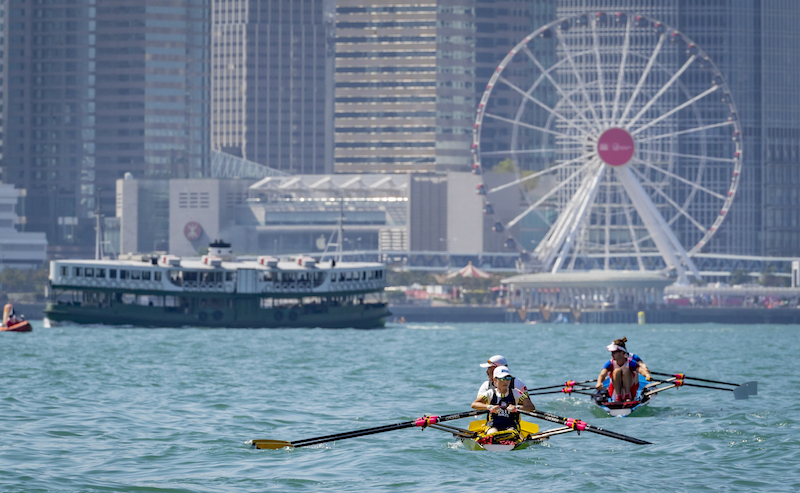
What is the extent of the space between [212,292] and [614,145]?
6458cm

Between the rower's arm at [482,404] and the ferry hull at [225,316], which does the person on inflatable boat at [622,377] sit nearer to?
the rower's arm at [482,404]

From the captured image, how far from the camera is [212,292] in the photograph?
10950cm

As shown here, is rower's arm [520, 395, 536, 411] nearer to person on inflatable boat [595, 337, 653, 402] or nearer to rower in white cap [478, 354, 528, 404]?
rower in white cap [478, 354, 528, 404]

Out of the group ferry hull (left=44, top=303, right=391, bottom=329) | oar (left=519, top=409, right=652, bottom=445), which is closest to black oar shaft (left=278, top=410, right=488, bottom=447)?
oar (left=519, top=409, right=652, bottom=445)

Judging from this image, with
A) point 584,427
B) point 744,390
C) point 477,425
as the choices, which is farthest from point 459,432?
point 744,390

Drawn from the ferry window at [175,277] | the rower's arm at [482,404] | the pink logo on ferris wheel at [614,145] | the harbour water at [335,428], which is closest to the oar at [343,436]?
the rower's arm at [482,404]

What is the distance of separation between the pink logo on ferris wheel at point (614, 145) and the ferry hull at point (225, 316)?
51969mm

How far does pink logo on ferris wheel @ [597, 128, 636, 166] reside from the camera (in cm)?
15850

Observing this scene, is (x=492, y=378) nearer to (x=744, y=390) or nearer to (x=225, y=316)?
(x=744, y=390)

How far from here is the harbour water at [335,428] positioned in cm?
3331

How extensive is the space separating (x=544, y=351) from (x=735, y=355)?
39.4 feet

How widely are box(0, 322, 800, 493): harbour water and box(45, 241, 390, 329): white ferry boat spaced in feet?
99.4

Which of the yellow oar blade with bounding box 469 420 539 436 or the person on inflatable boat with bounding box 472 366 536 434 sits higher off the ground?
the person on inflatable boat with bounding box 472 366 536 434

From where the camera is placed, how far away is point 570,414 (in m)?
45.3
